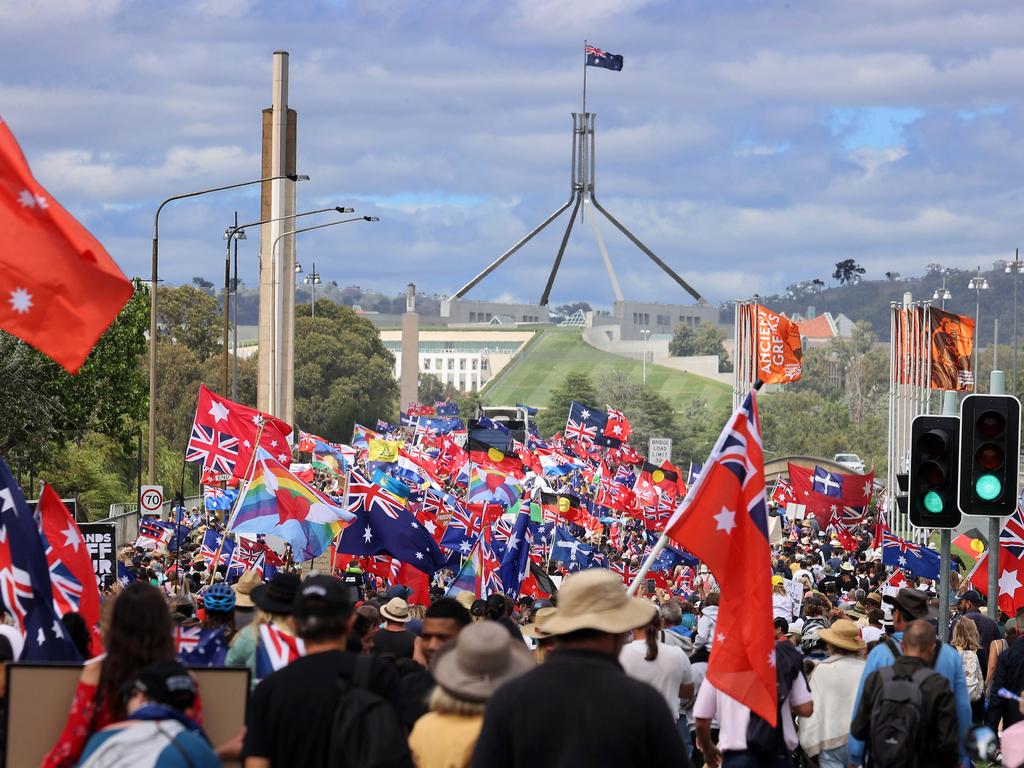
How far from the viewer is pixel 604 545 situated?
119 feet

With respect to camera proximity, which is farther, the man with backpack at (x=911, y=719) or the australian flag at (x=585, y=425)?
the australian flag at (x=585, y=425)

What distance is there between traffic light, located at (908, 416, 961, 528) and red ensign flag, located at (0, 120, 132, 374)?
5072mm

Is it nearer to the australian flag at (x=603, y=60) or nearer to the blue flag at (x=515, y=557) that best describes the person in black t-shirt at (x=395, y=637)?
the blue flag at (x=515, y=557)

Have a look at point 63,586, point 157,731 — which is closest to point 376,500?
point 63,586

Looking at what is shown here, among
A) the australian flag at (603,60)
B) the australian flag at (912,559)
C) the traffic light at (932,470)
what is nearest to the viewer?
the traffic light at (932,470)

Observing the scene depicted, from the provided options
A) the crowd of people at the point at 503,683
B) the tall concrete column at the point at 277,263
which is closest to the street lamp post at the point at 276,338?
the tall concrete column at the point at 277,263

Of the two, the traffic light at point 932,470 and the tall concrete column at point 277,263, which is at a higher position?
the tall concrete column at point 277,263

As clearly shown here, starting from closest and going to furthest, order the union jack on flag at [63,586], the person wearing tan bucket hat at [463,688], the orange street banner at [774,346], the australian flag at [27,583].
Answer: the person wearing tan bucket hat at [463,688] < the australian flag at [27,583] < the union jack on flag at [63,586] < the orange street banner at [774,346]

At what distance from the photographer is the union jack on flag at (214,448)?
84.9 ft

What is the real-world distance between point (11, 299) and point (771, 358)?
138ft

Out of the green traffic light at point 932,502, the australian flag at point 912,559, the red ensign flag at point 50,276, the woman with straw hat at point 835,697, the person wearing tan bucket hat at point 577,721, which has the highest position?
the red ensign flag at point 50,276

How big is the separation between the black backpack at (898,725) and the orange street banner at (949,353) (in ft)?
134

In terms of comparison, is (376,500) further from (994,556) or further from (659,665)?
(659,665)

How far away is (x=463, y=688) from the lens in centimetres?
621
